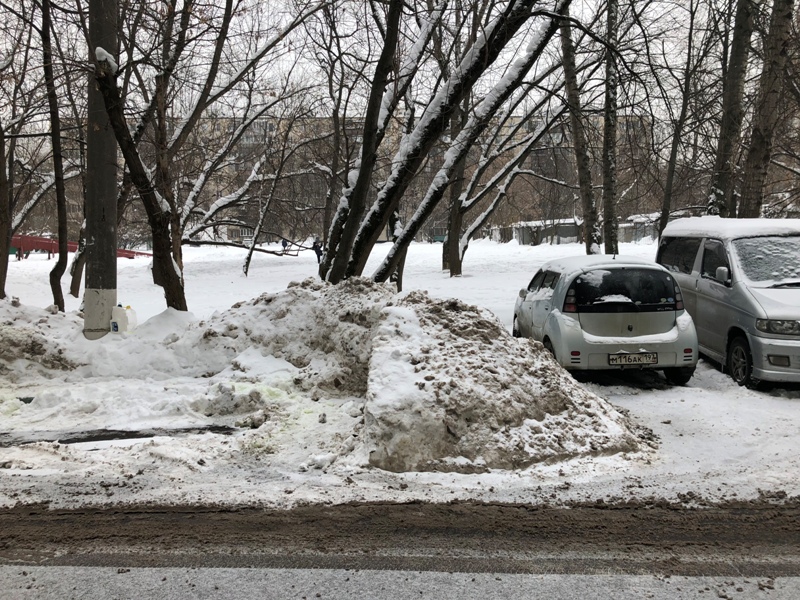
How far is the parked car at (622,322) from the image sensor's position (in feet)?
23.6

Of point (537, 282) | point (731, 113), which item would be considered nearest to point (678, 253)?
point (537, 282)

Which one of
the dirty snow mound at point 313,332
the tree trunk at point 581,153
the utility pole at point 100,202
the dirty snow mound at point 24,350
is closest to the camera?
the dirty snow mound at point 313,332

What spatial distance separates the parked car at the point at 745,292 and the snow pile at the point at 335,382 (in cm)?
260

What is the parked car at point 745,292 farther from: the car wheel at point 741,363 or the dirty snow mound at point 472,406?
the dirty snow mound at point 472,406

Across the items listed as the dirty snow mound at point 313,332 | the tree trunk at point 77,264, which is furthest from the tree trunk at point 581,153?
the tree trunk at point 77,264

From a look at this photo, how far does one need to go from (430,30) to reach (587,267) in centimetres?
490

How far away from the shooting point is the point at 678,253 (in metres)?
9.56

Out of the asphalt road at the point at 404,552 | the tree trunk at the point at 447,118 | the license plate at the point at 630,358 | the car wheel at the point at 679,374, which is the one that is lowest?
the asphalt road at the point at 404,552

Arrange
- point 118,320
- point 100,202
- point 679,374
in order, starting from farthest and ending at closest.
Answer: point 100,202, point 118,320, point 679,374

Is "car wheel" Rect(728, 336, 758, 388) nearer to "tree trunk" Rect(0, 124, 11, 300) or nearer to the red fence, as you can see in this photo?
"tree trunk" Rect(0, 124, 11, 300)

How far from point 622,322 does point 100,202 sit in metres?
7.01

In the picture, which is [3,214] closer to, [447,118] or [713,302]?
[447,118]

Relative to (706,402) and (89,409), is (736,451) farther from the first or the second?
(89,409)

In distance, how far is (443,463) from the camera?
15.5 ft
